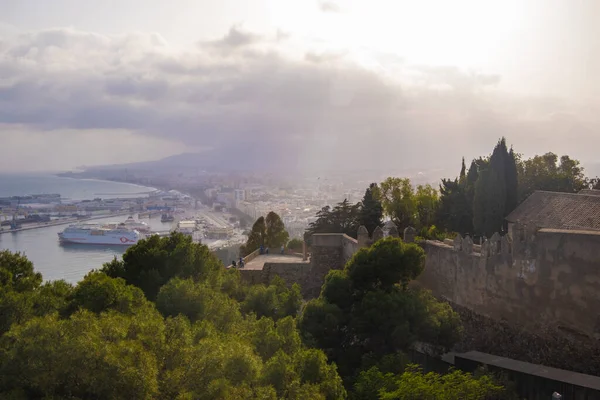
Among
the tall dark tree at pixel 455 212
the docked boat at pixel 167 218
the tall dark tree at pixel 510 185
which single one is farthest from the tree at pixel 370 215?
the docked boat at pixel 167 218

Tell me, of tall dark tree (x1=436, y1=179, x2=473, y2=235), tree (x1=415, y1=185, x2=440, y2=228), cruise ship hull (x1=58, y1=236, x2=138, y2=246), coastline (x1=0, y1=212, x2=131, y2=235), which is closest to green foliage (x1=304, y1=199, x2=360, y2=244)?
tree (x1=415, y1=185, x2=440, y2=228)

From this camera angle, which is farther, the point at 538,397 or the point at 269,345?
the point at 538,397

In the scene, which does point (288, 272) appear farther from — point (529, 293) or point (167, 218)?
point (167, 218)

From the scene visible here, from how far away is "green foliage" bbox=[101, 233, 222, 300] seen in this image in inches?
534

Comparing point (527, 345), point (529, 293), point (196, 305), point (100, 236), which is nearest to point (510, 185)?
point (529, 293)

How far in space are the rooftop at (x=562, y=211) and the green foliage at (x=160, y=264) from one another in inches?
340

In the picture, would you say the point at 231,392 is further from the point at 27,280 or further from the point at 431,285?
the point at 431,285

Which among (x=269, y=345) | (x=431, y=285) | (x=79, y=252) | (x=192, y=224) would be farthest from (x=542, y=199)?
(x=192, y=224)

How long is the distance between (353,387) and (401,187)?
58.9 ft

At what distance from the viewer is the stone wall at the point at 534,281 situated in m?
10.2

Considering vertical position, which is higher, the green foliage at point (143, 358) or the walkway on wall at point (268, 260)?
the green foliage at point (143, 358)

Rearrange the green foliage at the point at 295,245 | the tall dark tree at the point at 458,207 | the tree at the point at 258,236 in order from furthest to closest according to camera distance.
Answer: the tree at the point at 258,236
the green foliage at the point at 295,245
the tall dark tree at the point at 458,207

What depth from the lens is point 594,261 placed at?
10.1 meters

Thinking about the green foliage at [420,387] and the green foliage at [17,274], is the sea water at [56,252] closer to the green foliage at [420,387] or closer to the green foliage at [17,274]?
the green foliage at [17,274]
